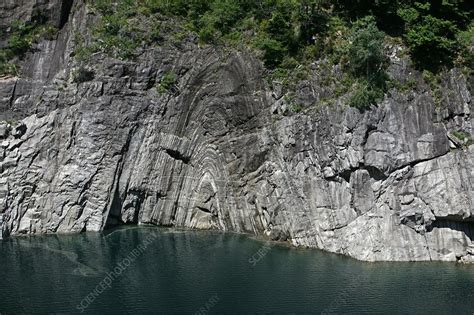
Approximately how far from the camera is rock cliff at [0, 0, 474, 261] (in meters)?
36.8

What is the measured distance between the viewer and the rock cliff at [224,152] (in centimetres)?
3684

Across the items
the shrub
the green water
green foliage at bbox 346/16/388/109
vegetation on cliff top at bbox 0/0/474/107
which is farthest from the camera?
vegetation on cliff top at bbox 0/0/474/107

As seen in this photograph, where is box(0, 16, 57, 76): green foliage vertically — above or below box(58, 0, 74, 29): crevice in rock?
below

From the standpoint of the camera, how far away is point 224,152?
4278 cm

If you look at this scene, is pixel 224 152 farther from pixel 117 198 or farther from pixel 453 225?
pixel 453 225

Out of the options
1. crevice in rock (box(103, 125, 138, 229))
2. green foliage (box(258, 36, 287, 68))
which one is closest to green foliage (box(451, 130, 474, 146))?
green foliage (box(258, 36, 287, 68))

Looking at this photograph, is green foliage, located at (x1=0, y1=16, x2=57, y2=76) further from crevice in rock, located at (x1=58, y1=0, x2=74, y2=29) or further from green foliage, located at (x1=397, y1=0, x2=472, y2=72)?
green foliage, located at (x1=397, y1=0, x2=472, y2=72)

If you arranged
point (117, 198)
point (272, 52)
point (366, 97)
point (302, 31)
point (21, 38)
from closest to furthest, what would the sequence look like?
point (366, 97) → point (272, 52) → point (302, 31) → point (117, 198) → point (21, 38)

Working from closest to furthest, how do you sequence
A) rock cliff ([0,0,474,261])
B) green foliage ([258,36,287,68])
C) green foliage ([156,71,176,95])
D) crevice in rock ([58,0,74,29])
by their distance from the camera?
1. rock cliff ([0,0,474,261])
2. green foliage ([258,36,287,68])
3. green foliage ([156,71,176,95])
4. crevice in rock ([58,0,74,29])

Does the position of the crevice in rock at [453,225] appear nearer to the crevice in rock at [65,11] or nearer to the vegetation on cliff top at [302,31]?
the vegetation on cliff top at [302,31]

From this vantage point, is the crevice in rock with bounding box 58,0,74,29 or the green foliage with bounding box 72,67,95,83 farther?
the crevice in rock with bounding box 58,0,74,29

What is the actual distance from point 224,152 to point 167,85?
20.3ft

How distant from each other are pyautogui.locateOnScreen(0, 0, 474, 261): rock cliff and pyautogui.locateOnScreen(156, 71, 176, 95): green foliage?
38 cm

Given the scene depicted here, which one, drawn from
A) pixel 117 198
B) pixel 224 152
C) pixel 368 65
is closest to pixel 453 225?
pixel 368 65
